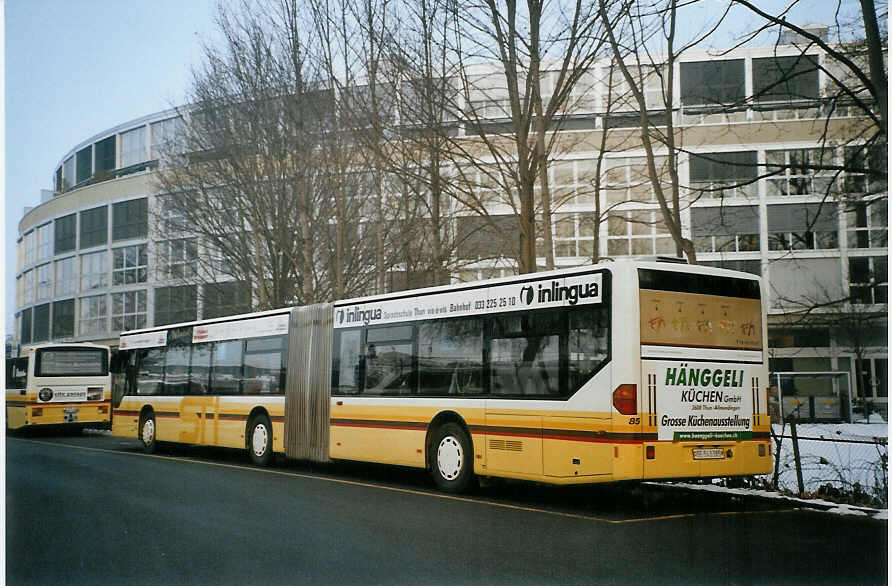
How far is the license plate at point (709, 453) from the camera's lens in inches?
440

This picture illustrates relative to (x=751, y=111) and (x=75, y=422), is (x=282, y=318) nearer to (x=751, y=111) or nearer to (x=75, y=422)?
(x=751, y=111)

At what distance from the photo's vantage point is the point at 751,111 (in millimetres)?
13703

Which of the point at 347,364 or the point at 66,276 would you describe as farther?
the point at 66,276

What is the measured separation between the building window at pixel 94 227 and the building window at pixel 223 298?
3.24 m

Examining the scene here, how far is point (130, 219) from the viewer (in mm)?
29203

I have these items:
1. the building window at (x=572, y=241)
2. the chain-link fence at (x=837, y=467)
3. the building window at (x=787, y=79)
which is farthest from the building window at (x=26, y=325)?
the building window at (x=572, y=241)

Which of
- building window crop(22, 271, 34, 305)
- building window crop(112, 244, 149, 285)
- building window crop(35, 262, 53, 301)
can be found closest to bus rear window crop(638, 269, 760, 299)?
building window crop(22, 271, 34, 305)

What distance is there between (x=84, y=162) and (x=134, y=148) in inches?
280

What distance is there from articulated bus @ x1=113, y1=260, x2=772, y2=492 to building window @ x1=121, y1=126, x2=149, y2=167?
36.2ft

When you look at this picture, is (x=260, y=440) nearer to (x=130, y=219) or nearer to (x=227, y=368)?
(x=227, y=368)

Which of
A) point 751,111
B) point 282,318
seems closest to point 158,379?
point 282,318

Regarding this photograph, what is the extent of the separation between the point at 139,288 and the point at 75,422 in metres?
5.02

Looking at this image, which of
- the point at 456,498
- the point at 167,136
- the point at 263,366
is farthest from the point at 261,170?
the point at 456,498

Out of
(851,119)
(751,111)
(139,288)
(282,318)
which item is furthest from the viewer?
(139,288)
